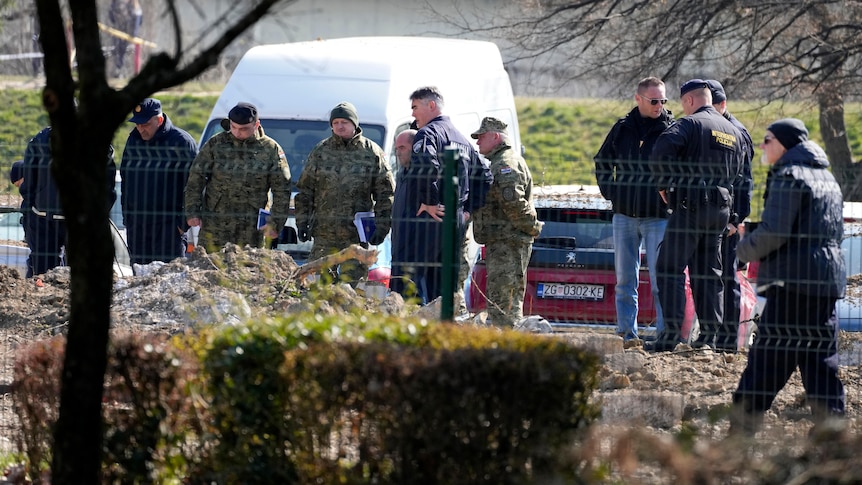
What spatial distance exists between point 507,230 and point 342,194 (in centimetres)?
129

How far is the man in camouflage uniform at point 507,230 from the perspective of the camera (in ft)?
30.3

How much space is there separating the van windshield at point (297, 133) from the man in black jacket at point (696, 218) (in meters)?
2.92

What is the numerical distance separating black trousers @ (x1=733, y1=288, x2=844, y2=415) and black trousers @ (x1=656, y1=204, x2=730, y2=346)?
1.52 metres

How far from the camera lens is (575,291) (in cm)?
964

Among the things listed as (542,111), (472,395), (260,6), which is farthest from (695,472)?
(542,111)

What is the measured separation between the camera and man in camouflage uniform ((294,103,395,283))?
927 centimetres

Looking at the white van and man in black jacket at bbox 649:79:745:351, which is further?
the white van

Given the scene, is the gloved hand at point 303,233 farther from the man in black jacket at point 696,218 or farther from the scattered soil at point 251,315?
the man in black jacket at point 696,218

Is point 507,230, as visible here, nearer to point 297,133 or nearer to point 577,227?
point 577,227

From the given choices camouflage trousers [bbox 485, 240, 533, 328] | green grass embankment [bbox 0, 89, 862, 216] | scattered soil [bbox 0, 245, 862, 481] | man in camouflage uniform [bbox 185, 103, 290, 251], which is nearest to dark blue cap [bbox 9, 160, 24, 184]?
scattered soil [bbox 0, 245, 862, 481]

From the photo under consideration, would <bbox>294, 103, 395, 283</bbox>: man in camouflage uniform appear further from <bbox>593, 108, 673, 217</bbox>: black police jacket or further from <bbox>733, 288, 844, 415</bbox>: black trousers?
<bbox>733, 288, 844, 415</bbox>: black trousers

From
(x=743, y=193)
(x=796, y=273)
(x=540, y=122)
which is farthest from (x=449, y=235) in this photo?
(x=540, y=122)

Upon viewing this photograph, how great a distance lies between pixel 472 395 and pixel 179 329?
427cm

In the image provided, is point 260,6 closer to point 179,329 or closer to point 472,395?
point 472,395
